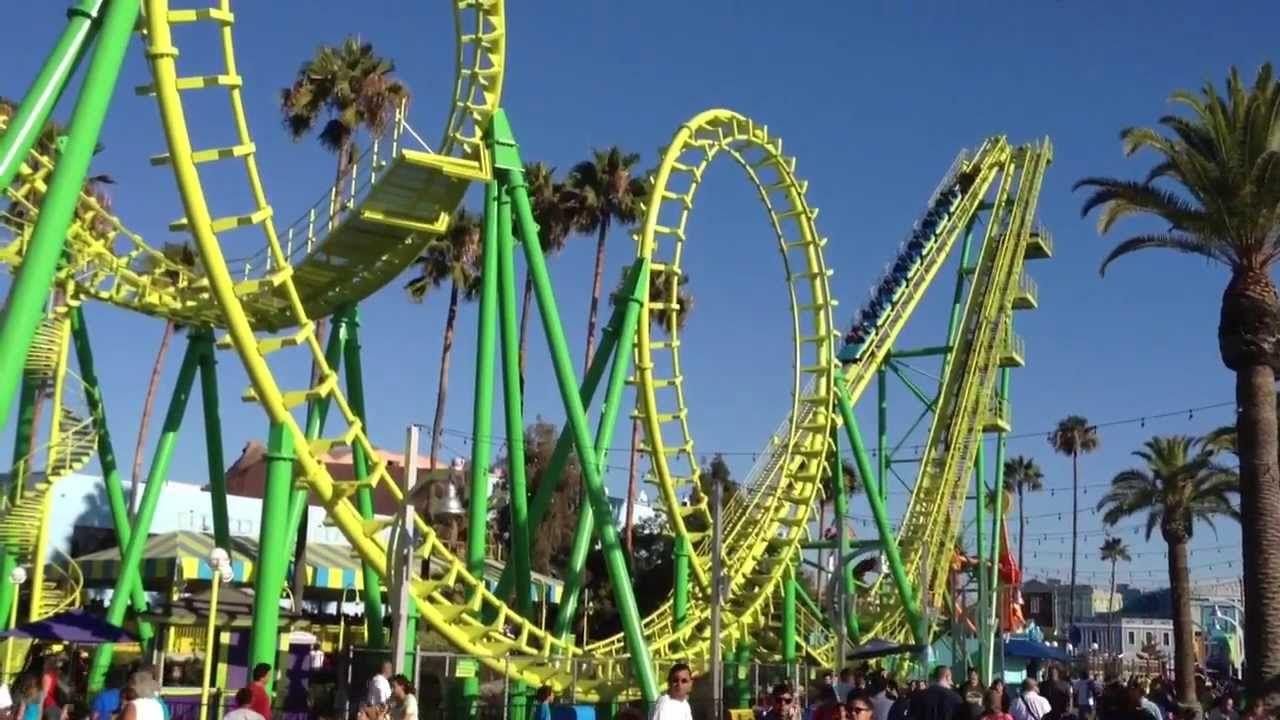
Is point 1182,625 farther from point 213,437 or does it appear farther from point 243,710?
point 243,710

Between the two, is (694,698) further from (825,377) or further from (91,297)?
(91,297)

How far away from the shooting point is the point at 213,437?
66.6 feet

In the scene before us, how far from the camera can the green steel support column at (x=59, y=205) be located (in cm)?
1063

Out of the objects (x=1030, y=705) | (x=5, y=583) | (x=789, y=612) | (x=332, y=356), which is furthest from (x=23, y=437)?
(x=1030, y=705)

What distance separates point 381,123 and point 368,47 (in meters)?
2.15

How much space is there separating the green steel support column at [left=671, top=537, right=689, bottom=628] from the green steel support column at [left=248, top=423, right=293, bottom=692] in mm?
8544

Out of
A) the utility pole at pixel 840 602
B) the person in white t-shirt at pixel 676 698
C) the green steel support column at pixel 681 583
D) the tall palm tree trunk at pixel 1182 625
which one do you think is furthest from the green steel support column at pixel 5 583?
the tall palm tree trunk at pixel 1182 625

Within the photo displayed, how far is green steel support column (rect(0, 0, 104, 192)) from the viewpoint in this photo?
11805 mm

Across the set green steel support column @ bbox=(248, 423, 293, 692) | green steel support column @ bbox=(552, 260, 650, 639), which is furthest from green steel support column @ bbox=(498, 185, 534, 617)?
green steel support column @ bbox=(248, 423, 293, 692)

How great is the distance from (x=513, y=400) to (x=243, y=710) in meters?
11.3

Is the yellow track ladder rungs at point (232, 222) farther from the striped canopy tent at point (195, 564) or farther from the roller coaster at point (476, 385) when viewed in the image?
the striped canopy tent at point (195, 564)

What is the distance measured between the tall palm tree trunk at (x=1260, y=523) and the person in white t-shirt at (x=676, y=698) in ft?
44.3

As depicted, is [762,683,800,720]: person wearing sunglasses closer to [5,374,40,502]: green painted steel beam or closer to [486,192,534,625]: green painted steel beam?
[486,192,534,625]: green painted steel beam

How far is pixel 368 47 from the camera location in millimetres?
33875
